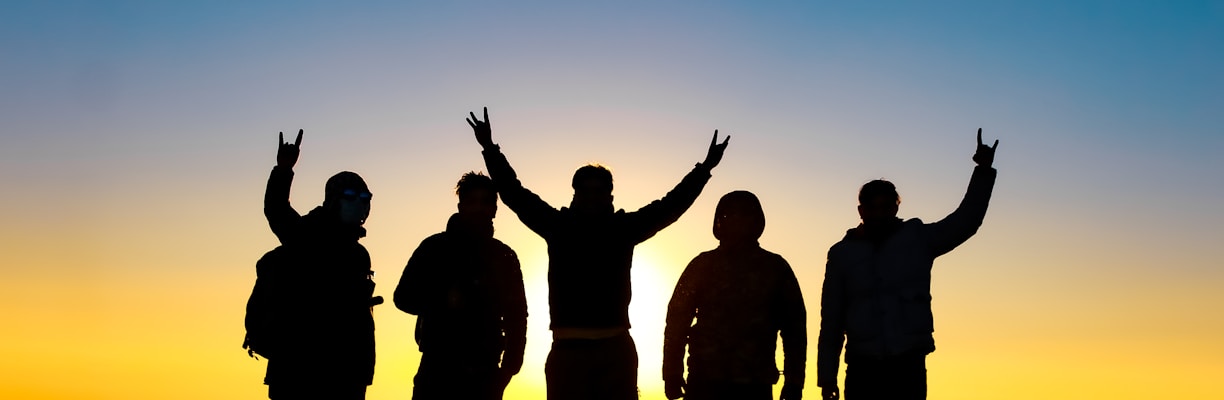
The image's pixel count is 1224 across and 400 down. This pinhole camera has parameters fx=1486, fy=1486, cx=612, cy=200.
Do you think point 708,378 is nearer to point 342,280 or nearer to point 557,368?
point 557,368

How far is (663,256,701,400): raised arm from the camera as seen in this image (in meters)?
12.9

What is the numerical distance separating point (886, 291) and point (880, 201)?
2.58ft

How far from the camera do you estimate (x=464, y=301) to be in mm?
12086

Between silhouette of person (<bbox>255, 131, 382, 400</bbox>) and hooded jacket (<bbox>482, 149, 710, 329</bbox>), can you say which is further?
hooded jacket (<bbox>482, 149, 710, 329</bbox>)

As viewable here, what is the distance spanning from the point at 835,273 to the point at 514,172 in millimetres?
2913

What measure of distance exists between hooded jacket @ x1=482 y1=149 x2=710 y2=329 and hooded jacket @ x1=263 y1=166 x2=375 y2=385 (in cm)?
141

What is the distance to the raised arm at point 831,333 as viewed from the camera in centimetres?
1277

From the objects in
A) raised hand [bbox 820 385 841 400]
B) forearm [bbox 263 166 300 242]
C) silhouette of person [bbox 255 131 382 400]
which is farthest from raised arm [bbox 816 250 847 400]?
forearm [bbox 263 166 300 242]

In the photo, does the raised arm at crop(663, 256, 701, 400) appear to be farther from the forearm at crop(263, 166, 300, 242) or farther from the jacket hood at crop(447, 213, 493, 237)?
the forearm at crop(263, 166, 300, 242)

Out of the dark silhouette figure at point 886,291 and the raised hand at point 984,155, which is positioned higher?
the raised hand at point 984,155

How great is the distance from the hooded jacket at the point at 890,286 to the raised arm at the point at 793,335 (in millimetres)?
301

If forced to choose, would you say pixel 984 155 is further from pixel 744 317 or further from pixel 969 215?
pixel 744 317

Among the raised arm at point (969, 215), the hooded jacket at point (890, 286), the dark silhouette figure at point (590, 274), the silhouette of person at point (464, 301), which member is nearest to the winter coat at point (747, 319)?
the hooded jacket at point (890, 286)

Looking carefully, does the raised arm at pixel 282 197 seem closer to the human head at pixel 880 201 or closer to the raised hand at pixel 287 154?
the raised hand at pixel 287 154
